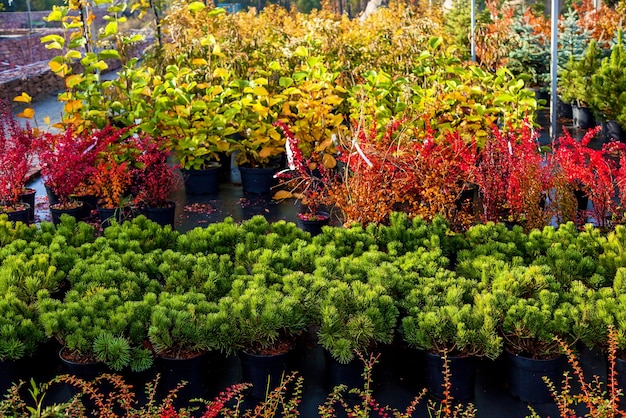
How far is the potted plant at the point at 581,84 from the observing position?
8039mm

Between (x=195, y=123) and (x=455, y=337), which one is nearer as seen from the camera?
(x=455, y=337)

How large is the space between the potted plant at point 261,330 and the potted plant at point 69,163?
94.9 inches

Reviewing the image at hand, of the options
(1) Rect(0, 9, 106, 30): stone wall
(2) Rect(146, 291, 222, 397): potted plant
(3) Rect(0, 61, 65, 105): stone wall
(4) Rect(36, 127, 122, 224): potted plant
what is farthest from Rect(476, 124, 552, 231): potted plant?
(1) Rect(0, 9, 106, 30): stone wall

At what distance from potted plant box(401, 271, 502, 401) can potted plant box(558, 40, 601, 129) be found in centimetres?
535

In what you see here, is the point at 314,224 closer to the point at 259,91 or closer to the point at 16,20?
the point at 259,91

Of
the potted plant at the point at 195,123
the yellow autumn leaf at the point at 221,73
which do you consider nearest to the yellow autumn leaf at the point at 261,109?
the potted plant at the point at 195,123

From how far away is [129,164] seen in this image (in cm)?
549

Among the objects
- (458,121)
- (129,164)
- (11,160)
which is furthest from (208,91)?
(458,121)

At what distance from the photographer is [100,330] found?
2.91 m

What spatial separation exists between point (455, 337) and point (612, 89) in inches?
198

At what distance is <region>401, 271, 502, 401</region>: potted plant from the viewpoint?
9.68 ft

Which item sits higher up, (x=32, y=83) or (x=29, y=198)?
(x=32, y=83)

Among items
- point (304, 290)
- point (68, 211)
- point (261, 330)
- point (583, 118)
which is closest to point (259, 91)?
point (68, 211)

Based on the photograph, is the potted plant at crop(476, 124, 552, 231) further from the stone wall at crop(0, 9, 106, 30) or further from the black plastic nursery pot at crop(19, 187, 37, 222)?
the stone wall at crop(0, 9, 106, 30)
